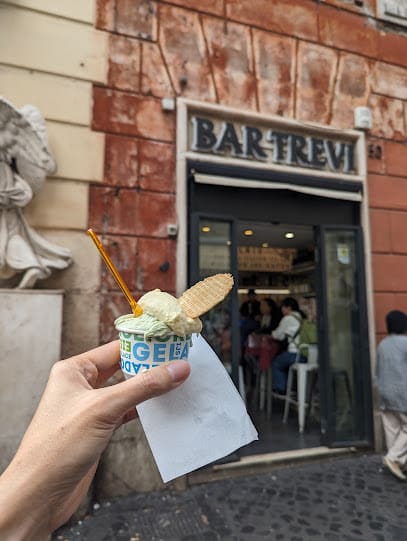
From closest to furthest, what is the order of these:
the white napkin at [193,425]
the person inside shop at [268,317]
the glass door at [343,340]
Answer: the white napkin at [193,425], the glass door at [343,340], the person inside shop at [268,317]

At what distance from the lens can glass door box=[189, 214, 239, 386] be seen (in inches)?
179

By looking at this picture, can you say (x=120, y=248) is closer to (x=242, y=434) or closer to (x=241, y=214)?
(x=241, y=214)

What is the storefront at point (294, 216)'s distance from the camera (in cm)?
459

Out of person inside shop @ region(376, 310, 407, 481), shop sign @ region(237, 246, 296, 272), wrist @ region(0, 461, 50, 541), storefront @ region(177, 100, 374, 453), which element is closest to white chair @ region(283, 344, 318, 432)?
storefront @ region(177, 100, 374, 453)

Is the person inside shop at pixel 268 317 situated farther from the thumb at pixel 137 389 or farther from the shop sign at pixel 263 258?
the thumb at pixel 137 389

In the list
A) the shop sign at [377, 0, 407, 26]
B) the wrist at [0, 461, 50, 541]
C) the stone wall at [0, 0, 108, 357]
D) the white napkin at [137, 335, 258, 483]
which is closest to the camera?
the wrist at [0, 461, 50, 541]

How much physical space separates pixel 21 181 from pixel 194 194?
197 cm

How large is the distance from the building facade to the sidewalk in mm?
425

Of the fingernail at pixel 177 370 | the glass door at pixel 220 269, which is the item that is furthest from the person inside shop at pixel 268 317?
the fingernail at pixel 177 370

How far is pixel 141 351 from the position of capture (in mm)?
1403

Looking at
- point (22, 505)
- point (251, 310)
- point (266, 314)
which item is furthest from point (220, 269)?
point (251, 310)

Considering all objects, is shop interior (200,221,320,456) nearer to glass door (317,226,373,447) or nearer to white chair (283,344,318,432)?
white chair (283,344,318,432)

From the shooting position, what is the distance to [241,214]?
4.83 metres

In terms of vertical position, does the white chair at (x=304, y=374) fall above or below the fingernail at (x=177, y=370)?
below
